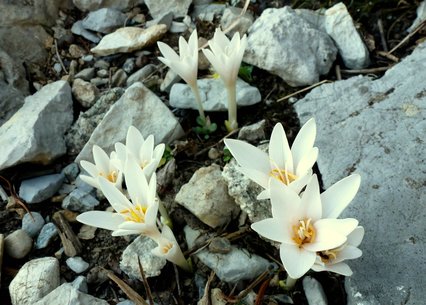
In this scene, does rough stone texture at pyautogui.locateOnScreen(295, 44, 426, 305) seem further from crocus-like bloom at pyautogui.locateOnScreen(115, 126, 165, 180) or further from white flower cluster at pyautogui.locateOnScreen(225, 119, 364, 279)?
crocus-like bloom at pyautogui.locateOnScreen(115, 126, 165, 180)

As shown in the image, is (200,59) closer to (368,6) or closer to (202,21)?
(202,21)

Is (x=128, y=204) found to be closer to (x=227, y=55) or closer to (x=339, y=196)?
(x=339, y=196)

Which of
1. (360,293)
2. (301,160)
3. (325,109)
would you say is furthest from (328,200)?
(325,109)

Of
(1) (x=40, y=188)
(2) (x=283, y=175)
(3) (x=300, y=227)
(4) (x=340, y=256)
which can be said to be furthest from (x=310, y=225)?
(1) (x=40, y=188)

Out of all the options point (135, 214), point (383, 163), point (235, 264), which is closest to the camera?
point (135, 214)

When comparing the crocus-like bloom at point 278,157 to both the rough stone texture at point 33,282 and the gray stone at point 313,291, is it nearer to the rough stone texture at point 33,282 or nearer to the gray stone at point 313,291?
the gray stone at point 313,291
